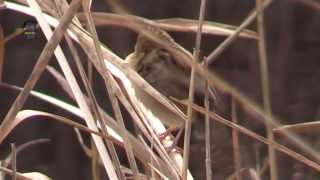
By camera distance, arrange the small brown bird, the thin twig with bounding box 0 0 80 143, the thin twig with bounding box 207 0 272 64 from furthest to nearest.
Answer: the small brown bird, the thin twig with bounding box 207 0 272 64, the thin twig with bounding box 0 0 80 143

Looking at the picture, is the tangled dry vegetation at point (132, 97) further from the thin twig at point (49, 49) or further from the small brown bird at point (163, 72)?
the small brown bird at point (163, 72)

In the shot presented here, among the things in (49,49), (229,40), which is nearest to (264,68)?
(229,40)

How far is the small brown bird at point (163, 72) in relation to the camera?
1345mm

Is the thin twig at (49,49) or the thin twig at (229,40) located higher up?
the thin twig at (229,40)

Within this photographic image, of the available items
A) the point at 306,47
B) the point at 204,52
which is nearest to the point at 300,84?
the point at 306,47

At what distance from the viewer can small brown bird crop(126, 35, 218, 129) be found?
1345mm

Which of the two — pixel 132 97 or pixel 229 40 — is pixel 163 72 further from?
pixel 229 40

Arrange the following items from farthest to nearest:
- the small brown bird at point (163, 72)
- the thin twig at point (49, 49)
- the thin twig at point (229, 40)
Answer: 1. the small brown bird at point (163, 72)
2. the thin twig at point (229, 40)
3. the thin twig at point (49, 49)

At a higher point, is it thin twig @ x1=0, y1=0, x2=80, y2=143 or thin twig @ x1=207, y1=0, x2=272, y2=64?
thin twig @ x1=207, y1=0, x2=272, y2=64

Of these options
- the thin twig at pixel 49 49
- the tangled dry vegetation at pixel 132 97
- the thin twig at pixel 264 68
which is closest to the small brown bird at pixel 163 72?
the tangled dry vegetation at pixel 132 97

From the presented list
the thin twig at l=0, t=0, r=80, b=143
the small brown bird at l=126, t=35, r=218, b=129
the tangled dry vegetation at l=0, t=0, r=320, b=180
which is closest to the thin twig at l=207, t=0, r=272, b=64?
the tangled dry vegetation at l=0, t=0, r=320, b=180

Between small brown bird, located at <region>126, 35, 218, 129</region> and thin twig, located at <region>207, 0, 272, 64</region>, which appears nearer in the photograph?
Result: thin twig, located at <region>207, 0, 272, 64</region>

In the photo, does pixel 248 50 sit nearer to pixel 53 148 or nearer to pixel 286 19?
pixel 286 19

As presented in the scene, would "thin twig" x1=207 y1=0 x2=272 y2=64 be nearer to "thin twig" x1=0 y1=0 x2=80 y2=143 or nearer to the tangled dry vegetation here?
the tangled dry vegetation
